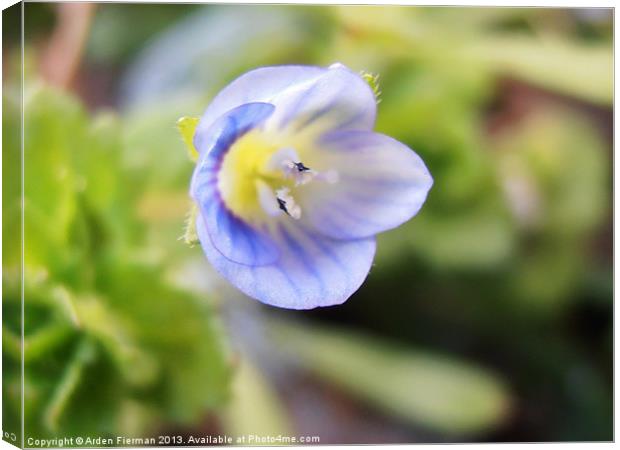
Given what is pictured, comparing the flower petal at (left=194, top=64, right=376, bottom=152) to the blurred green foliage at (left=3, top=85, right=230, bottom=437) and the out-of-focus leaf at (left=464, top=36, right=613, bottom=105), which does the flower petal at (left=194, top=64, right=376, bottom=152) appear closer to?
the blurred green foliage at (left=3, top=85, right=230, bottom=437)

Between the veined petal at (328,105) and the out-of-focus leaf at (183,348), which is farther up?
the veined petal at (328,105)

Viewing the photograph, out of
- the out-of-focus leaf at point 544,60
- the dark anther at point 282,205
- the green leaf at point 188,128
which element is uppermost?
the green leaf at point 188,128

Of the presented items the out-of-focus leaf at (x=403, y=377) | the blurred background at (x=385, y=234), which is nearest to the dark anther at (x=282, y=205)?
the blurred background at (x=385, y=234)

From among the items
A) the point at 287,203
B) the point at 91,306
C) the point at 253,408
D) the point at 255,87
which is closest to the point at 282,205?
the point at 287,203

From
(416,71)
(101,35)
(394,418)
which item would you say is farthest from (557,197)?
(101,35)

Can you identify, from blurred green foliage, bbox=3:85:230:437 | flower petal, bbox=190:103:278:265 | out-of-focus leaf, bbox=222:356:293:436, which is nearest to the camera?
flower petal, bbox=190:103:278:265

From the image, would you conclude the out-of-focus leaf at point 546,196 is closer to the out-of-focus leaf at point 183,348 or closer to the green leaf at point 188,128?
the out-of-focus leaf at point 183,348

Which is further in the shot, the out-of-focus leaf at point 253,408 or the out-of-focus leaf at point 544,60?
the out-of-focus leaf at point 544,60

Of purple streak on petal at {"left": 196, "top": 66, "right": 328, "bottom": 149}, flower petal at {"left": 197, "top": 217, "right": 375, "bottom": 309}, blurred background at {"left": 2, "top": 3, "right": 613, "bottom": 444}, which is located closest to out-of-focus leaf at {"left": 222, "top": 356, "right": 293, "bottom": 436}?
blurred background at {"left": 2, "top": 3, "right": 613, "bottom": 444}
